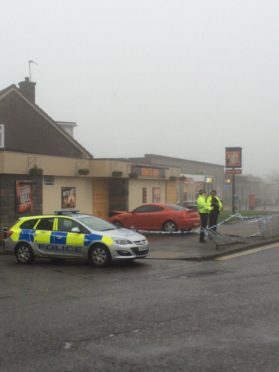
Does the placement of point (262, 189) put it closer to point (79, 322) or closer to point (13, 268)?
point (13, 268)

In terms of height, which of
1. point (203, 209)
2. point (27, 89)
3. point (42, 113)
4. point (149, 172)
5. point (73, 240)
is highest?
point (27, 89)

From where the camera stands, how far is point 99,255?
14.1 meters

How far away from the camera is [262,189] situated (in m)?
74.2

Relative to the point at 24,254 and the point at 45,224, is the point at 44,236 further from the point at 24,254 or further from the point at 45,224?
the point at 24,254

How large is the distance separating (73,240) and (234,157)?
18.0 m

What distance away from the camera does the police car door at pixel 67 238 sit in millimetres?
14461

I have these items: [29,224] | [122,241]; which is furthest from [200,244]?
[29,224]

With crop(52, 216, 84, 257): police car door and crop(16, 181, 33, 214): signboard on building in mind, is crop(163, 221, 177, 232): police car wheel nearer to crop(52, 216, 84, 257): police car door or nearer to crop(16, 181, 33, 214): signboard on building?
crop(16, 181, 33, 214): signboard on building

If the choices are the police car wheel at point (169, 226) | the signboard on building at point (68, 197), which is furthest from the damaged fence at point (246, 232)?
the signboard on building at point (68, 197)

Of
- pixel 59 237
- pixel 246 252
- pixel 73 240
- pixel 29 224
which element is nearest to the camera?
pixel 73 240

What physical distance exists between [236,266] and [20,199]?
37.2ft

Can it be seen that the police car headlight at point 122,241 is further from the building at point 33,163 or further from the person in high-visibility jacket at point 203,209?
the building at point 33,163

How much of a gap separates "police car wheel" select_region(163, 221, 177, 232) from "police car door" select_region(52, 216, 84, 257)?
8.06m

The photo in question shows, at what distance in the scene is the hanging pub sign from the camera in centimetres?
→ 3067
